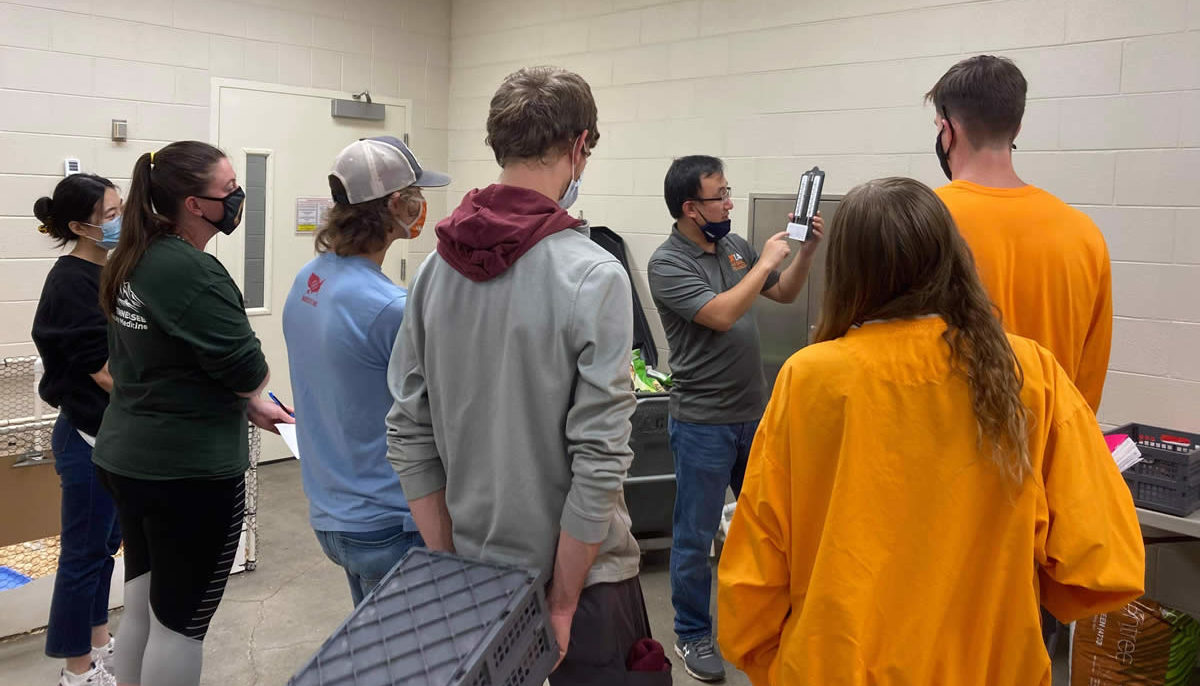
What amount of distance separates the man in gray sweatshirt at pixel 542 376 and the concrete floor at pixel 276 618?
1.72 metres

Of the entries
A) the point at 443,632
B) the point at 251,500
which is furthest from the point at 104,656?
the point at 443,632

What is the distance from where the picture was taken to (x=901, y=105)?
3.88 metres

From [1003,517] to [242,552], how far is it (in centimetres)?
339

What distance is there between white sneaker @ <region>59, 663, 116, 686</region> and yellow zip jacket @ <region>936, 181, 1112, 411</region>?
2.76m

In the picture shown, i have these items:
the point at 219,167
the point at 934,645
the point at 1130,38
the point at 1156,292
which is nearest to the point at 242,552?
the point at 219,167

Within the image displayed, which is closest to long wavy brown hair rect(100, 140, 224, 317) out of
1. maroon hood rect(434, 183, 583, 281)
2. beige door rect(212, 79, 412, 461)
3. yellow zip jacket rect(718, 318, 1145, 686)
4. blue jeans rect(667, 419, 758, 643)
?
maroon hood rect(434, 183, 583, 281)

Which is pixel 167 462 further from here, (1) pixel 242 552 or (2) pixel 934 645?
(1) pixel 242 552

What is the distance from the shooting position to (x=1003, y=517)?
1374 millimetres

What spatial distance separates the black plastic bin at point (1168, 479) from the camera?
274cm

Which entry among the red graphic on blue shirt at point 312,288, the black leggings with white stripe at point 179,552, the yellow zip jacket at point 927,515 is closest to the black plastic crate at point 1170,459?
the yellow zip jacket at point 927,515

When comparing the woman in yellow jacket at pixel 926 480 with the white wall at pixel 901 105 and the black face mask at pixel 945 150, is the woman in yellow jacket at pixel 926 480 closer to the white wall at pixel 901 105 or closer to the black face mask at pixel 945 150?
the black face mask at pixel 945 150

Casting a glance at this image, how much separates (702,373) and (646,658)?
61.5 inches

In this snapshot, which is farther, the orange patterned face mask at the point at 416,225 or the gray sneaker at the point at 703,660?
the gray sneaker at the point at 703,660

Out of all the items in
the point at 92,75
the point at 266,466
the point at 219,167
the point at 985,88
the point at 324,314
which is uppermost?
the point at 92,75
